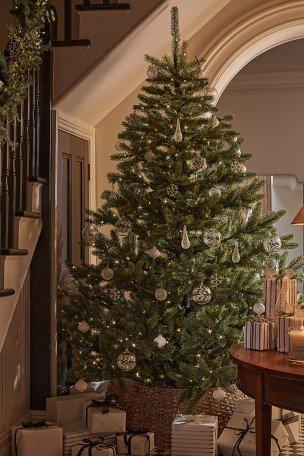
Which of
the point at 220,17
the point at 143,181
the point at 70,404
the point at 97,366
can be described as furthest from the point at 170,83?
the point at 70,404

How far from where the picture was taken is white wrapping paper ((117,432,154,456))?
423 centimetres

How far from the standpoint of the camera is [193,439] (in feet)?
13.4

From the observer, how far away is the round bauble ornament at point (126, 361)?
4262mm

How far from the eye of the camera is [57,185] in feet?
16.2

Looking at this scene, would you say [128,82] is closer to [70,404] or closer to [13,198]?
[13,198]

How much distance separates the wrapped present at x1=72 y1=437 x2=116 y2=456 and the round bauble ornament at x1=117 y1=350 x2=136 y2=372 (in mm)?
432

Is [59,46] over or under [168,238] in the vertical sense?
over

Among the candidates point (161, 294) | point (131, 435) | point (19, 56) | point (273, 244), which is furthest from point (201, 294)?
point (19, 56)

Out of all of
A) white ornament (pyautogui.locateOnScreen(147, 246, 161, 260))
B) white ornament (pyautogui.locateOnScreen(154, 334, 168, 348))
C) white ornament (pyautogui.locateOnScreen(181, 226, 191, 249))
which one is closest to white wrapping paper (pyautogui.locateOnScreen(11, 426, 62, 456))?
white ornament (pyautogui.locateOnScreen(154, 334, 168, 348))

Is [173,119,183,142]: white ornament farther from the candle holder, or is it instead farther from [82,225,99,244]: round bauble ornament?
the candle holder

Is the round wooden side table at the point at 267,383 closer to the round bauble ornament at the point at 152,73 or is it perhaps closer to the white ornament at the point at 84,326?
the white ornament at the point at 84,326

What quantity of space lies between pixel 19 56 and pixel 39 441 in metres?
2.09

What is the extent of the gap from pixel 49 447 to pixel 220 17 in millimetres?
3246

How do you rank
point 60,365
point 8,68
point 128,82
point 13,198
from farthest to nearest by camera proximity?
point 128,82, point 60,365, point 13,198, point 8,68
